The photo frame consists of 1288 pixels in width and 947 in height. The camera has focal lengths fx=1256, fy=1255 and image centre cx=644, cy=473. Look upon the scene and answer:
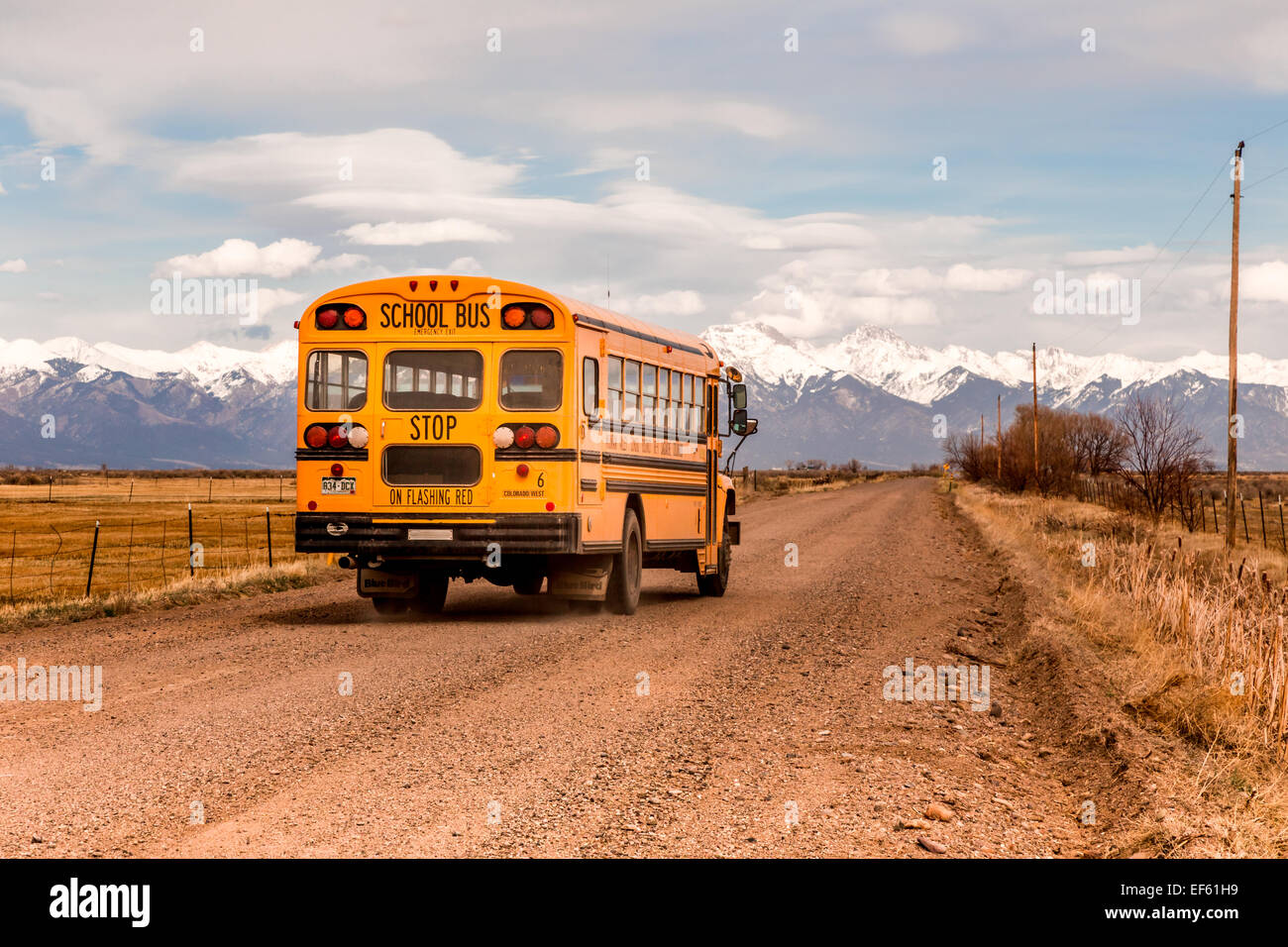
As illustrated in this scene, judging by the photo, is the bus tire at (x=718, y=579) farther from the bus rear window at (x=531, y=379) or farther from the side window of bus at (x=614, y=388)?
the bus rear window at (x=531, y=379)

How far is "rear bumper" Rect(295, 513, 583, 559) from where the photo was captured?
13125mm

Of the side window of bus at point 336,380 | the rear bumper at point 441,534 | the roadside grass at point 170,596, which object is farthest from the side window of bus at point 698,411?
the roadside grass at point 170,596

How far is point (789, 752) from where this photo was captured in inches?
298

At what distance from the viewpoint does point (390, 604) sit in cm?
1478

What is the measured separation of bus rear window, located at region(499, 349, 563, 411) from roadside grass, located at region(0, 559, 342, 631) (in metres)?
5.60

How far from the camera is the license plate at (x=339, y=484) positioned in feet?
44.1

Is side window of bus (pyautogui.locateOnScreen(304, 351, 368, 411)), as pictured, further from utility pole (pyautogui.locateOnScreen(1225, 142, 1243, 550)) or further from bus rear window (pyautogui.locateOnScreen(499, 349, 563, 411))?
utility pole (pyautogui.locateOnScreen(1225, 142, 1243, 550))

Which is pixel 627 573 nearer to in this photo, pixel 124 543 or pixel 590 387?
pixel 590 387

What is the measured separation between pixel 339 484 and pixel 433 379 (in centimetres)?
152

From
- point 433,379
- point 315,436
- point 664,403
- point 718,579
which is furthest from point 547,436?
point 718,579
